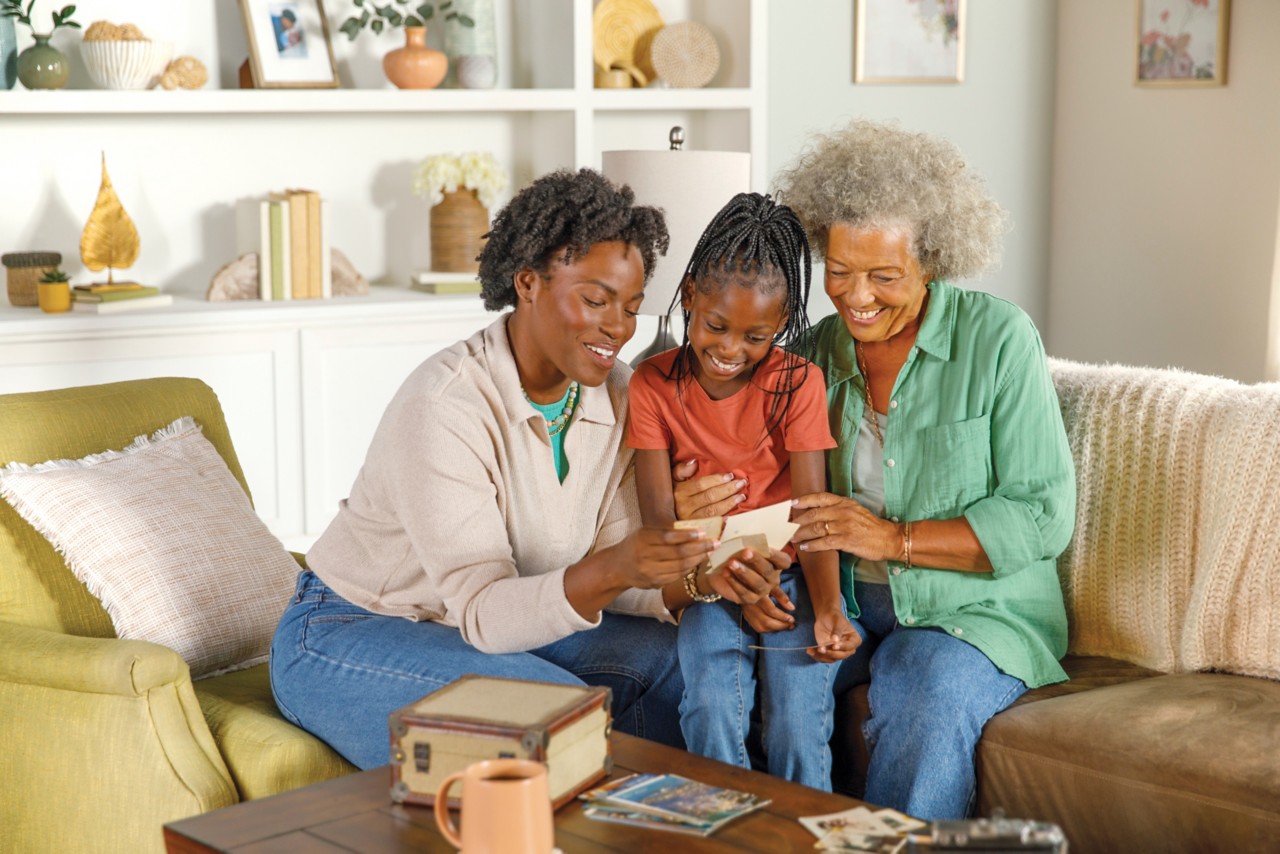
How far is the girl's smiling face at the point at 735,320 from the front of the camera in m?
2.19

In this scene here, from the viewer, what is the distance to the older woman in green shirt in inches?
87.6

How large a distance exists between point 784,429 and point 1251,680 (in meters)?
0.82

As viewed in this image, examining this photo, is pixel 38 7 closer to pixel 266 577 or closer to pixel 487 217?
pixel 487 217

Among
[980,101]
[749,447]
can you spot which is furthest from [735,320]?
[980,101]

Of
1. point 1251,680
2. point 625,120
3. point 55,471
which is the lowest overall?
point 1251,680

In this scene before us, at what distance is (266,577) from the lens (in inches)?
100

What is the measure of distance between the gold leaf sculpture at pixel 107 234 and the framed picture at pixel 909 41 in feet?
7.56

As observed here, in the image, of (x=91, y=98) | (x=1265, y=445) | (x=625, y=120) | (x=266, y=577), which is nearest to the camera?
(x=1265, y=445)

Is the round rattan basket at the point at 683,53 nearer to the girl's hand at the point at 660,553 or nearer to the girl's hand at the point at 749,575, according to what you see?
the girl's hand at the point at 749,575

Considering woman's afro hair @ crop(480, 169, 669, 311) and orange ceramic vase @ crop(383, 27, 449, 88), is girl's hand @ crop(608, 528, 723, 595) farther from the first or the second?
orange ceramic vase @ crop(383, 27, 449, 88)

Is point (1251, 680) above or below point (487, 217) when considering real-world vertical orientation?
below

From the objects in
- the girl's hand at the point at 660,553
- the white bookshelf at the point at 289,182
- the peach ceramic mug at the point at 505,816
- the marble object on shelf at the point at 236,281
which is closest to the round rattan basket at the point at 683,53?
the white bookshelf at the point at 289,182

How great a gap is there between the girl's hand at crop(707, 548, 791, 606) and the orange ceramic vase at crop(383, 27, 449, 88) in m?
2.30

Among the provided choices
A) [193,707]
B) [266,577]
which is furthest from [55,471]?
[193,707]
